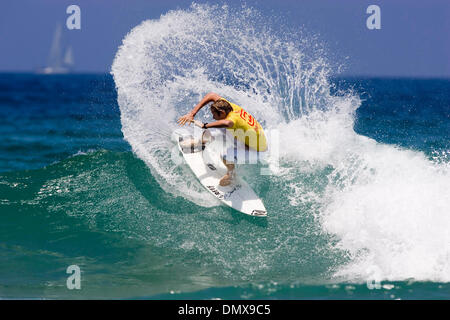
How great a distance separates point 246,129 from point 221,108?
54 centimetres

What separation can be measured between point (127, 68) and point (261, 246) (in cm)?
462

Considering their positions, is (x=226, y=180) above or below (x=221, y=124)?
below

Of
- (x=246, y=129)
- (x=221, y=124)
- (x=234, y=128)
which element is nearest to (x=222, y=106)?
(x=221, y=124)

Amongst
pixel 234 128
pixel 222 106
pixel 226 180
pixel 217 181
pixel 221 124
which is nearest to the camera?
pixel 221 124

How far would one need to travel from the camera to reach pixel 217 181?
326 inches

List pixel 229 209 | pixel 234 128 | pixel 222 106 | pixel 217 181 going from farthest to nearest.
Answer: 1. pixel 217 181
2. pixel 229 209
3. pixel 234 128
4. pixel 222 106

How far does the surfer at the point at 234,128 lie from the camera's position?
23.8 feet

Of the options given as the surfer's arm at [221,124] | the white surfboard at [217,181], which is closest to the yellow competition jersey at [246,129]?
the surfer's arm at [221,124]

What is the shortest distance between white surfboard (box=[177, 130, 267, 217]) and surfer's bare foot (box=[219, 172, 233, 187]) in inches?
2.1

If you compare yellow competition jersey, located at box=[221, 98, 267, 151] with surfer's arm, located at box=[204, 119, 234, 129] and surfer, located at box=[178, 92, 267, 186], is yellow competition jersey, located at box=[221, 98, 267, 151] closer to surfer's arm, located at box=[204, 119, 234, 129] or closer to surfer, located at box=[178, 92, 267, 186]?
surfer, located at box=[178, 92, 267, 186]

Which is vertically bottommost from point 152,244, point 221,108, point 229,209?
point 152,244

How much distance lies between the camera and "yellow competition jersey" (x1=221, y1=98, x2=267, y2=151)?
24.1ft

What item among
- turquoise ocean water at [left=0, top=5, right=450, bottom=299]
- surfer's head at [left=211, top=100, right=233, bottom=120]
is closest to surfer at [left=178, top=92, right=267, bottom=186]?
surfer's head at [left=211, top=100, right=233, bottom=120]

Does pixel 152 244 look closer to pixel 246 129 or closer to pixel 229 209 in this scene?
pixel 229 209
